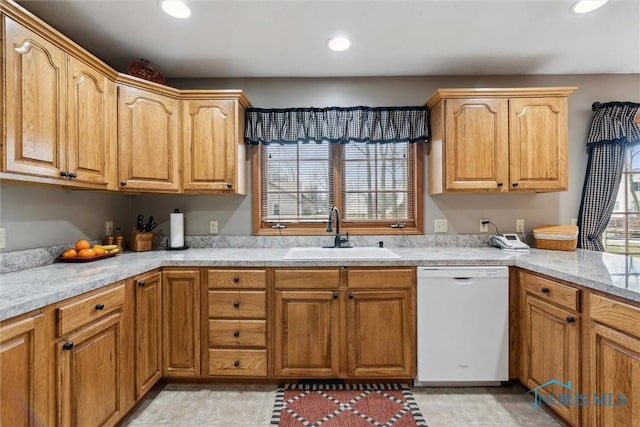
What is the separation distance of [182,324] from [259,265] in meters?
0.64

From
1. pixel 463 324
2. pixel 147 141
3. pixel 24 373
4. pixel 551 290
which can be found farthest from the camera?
pixel 147 141

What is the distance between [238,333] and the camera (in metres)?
2.01

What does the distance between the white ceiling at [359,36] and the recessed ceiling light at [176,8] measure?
0.13 ft

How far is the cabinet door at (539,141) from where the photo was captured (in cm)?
226

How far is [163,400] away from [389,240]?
197 centimetres

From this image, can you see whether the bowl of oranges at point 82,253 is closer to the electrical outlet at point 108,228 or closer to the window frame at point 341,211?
the electrical outlet at point 108,228

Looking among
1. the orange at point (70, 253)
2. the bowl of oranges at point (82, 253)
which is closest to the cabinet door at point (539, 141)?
the bowl of oranges at point (82, 253)

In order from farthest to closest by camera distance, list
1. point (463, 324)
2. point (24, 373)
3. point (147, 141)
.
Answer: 1. point (147, 141)
2. point (463, 324)
3. point (24, 373)

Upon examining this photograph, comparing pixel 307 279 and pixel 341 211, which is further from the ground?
pixel 341 211

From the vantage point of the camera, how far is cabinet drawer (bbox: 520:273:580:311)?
1531 mm

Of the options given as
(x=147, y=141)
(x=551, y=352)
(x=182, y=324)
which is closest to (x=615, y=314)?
(x=551, y=352)

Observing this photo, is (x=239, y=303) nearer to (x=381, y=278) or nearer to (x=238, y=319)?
(x=238, y=319)

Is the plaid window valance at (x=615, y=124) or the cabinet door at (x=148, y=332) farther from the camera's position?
the plaid window valance at (x=615, y=124)

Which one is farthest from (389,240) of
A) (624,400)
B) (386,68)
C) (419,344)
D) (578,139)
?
(578,139)
